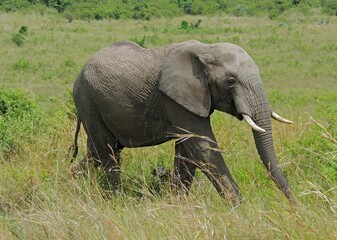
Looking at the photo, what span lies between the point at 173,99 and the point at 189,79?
17 cm

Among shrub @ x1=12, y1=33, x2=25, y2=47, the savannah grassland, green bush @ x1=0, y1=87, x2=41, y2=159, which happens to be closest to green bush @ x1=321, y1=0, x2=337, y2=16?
shrub @ x1=12, y1=33, x2=25, y2=47

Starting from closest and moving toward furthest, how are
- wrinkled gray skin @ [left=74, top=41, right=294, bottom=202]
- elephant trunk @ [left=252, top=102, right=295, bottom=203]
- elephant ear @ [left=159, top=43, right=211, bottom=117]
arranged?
elephant trunk @ [left=252, top=102, right=295, bottom=203] → wrinkled gray skin @ [left=74, top=41, right=294, bottom=202] → elephant ear @ [left=159, top=43, right=211, bottom=117]

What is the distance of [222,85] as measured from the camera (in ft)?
17.0

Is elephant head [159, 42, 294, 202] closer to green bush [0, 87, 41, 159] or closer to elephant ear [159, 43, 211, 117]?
elephant ear [159, 43, 211, 117]

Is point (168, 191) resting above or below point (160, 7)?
above

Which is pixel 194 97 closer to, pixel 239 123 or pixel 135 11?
pixel 239 123

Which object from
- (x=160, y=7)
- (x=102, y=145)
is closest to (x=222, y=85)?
(x=102, y=145)

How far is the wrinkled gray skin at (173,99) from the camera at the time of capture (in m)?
5.07

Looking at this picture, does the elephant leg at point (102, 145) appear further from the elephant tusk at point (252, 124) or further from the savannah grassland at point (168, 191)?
the elephant tusk at point (252, 124)

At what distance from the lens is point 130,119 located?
5625 mm

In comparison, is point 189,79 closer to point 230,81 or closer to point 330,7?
point 230,81

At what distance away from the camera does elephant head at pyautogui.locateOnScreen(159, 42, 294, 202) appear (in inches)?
197

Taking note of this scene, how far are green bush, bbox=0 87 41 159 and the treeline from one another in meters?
29.7

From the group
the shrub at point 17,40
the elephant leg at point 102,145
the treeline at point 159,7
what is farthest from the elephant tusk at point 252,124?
the treeline at point 159,7
